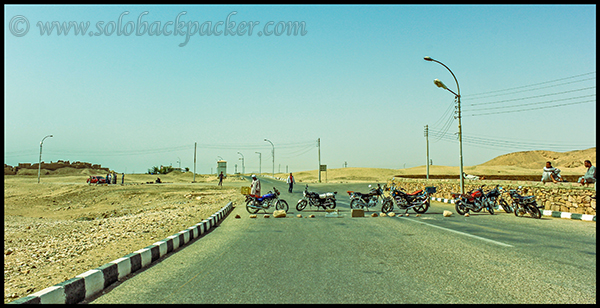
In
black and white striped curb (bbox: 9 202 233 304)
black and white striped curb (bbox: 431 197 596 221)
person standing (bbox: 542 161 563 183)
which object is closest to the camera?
black and white striped curb (bbox: 9 202 233 304)

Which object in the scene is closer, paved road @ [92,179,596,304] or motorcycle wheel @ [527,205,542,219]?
paved road @ [92,179,596,304]

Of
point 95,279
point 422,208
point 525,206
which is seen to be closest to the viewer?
point 95,279

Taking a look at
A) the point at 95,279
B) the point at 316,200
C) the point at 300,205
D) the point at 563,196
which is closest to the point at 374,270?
the point at 95,279

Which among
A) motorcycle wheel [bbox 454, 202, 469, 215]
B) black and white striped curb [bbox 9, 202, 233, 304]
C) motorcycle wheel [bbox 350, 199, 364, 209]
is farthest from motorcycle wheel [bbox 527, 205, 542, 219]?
black and white striped curb [bbox 9, 202, 233, 304]

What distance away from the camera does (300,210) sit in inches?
744

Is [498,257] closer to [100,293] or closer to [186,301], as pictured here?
[186,301]

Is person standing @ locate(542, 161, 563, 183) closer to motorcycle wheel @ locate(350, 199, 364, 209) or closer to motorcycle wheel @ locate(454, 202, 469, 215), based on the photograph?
motorcycle wheel @ locate(454, 202, 469, 215)

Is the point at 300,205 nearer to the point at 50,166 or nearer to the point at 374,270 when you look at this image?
the point at 374,270

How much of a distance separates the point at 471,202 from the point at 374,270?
40.1ft

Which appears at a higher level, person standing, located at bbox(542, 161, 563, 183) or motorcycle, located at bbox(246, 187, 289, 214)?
person standing, located at bbox(542, 161, 563, 183)

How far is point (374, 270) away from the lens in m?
6.09

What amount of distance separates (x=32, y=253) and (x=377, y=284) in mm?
7773

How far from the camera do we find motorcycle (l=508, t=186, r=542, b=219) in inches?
599

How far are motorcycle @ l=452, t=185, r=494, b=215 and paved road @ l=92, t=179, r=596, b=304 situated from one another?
20.0ft
